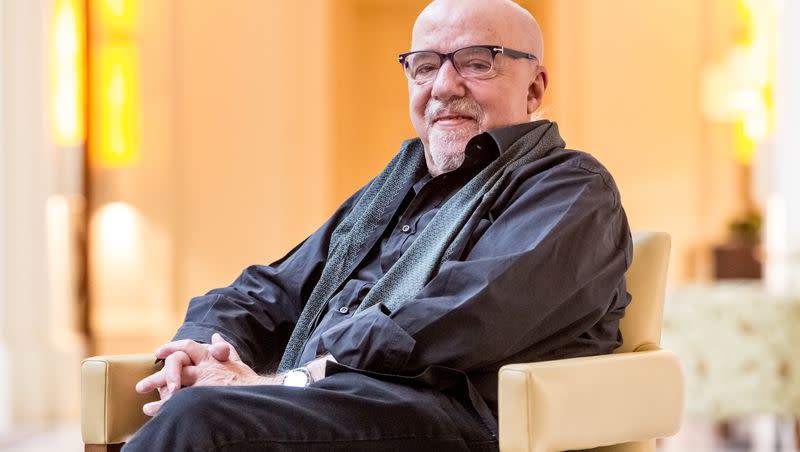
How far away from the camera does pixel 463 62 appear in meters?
2.23

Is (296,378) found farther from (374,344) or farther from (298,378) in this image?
(374,344)

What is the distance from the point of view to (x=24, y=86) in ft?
17.5

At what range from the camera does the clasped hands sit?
1.93m

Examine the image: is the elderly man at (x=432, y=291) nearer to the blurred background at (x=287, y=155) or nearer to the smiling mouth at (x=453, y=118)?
the smiling mouth at (x=453, y=118)

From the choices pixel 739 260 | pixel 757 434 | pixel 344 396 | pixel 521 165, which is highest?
pixel 521 165

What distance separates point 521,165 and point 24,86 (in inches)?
153

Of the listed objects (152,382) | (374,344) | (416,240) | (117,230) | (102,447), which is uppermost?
(416,240)

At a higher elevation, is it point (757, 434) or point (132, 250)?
point (132, 250)

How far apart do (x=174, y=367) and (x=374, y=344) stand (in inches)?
15.1

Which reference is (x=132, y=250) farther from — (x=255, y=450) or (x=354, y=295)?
(x=255, y=450)

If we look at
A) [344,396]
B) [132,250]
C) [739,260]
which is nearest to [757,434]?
[739,260]

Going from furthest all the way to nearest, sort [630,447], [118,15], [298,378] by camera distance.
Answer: [118,15], [630,447], [298,378]

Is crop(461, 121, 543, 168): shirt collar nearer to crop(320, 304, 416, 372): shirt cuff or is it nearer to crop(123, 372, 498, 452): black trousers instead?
crop(320, 304, 416, 372): shirt cuff

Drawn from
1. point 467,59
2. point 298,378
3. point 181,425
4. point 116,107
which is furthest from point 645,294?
point 116,107
